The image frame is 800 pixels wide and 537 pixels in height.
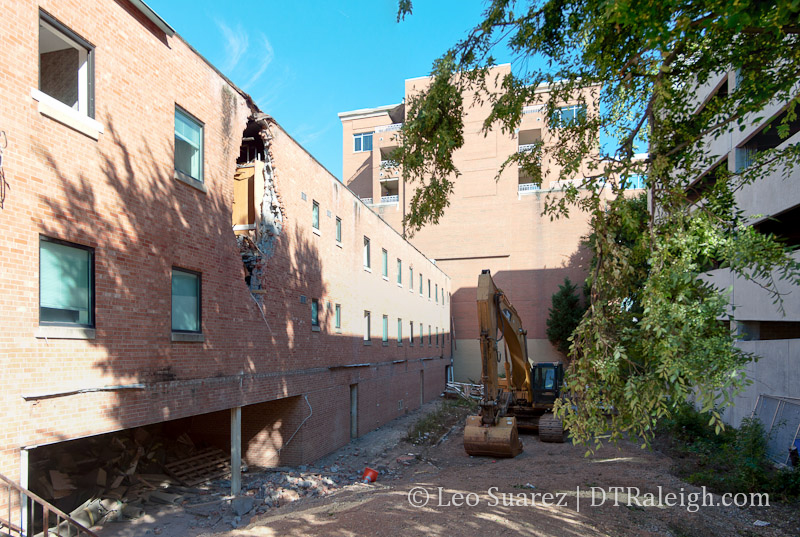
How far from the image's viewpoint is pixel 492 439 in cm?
1539

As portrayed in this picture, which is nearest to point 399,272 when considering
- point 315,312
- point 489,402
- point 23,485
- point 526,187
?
point 315,312

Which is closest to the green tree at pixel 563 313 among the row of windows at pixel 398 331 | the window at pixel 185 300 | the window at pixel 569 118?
the row of windows at pixel 398 331

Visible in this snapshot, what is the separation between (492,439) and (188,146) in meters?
11.3

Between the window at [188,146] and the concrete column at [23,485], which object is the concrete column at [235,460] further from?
the window at [188,146]

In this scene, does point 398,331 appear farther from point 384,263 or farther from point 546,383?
point 546,383

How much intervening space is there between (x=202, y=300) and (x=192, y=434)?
232 inches

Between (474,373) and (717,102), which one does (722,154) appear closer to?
(717,102)

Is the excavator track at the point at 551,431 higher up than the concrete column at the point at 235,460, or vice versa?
the concrete column at the point at 235,460

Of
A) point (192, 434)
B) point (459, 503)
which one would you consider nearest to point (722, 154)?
point (459, 503)

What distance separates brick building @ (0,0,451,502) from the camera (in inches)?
276

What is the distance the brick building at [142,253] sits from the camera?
7.01 metres

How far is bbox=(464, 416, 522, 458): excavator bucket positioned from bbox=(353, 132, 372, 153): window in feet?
114

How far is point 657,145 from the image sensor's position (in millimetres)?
6840

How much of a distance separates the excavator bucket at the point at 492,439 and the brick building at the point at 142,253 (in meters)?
4.54
